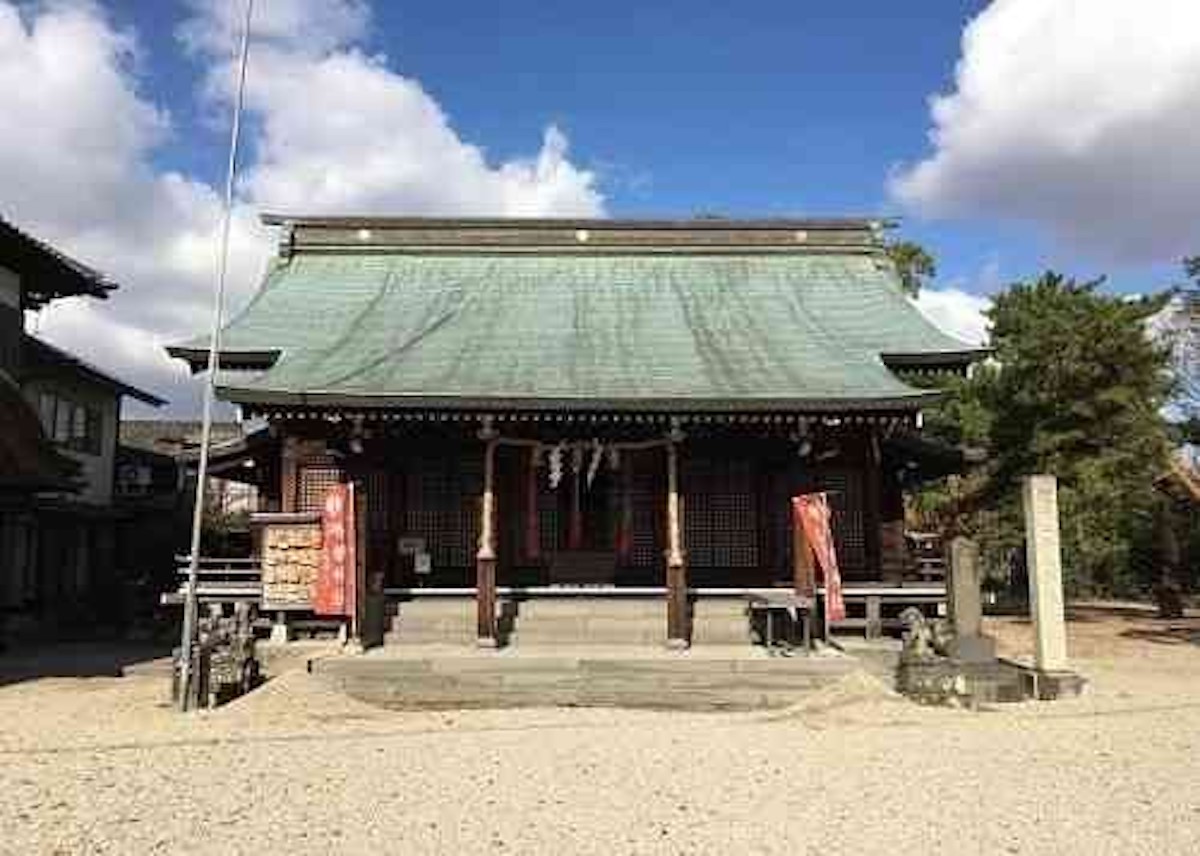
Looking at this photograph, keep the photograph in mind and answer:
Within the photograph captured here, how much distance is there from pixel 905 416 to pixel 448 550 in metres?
8.05

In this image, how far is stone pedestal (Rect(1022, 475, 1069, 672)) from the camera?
12.5 metres

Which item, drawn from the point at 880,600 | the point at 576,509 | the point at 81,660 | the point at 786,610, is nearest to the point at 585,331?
the point at 576,509

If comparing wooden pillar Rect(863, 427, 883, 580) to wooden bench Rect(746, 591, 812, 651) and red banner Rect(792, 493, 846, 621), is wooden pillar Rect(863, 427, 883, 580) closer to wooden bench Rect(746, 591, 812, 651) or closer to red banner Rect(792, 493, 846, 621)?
red banner Rect(792, 493, 846, 621)

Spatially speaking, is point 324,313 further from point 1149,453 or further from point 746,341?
point 1149,453

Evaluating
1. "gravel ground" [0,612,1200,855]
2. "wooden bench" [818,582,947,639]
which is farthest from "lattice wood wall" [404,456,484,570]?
"wooden bench" [818,582,947,639]

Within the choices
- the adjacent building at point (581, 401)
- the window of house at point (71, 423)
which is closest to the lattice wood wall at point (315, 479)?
the adjacent building at point (581, 401)

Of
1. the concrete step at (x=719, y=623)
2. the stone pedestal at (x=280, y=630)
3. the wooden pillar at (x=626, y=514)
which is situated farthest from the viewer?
the wooden pillar at (x=626, y=514)

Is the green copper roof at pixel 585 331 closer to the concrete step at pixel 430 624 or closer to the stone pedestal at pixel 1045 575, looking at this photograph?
the stone pedestal at pixel 1045 575

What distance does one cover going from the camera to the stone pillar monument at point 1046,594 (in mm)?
12422

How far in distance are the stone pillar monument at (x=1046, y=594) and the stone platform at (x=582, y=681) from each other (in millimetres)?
2543

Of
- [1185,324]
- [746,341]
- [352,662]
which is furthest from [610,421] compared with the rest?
[1185,324]

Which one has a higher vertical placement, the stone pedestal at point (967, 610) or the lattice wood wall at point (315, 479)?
the lattice wood wall at point (315, 479)

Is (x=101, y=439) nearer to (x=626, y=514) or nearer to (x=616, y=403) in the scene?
(x=626, y=514)

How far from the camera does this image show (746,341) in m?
17.1
